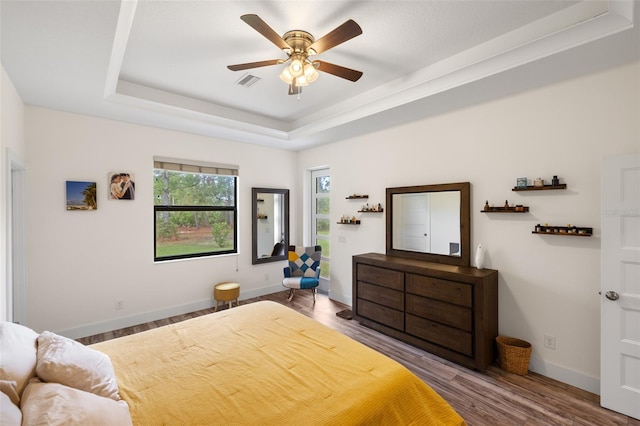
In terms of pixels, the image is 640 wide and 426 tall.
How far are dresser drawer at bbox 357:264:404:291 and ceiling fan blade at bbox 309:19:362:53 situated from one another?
7.87 feet

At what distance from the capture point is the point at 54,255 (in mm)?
3197

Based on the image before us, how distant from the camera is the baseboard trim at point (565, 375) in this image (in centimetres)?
233

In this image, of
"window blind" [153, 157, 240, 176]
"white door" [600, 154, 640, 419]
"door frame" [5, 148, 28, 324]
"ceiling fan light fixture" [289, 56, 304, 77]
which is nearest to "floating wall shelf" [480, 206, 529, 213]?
"white door" [600, 154, 640, 419]

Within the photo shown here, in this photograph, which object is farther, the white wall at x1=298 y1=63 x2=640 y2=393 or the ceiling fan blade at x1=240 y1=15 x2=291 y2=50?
the white wall at x1=298 y1=63 x2=640 y2=393

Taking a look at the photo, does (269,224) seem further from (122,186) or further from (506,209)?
(506,209)

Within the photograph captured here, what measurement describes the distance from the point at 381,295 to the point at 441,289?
775mm

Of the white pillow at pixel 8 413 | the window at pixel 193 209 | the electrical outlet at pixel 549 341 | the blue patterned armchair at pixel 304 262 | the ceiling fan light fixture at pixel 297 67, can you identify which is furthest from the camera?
the blue patterned armchair at pixel 304 262

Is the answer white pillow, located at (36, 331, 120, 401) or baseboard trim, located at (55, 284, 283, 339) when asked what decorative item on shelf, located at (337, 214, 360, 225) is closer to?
baseboard trim, located at (55, 284, 283, 339)

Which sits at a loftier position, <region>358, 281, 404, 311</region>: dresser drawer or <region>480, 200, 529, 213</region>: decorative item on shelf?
<region>480, 200, 529, 213</region>: decorative item on shelf

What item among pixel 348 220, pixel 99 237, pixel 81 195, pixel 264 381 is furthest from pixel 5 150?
pixel 348 220

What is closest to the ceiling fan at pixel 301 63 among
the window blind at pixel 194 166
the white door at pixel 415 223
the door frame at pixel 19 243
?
the white door at pixel 415 223

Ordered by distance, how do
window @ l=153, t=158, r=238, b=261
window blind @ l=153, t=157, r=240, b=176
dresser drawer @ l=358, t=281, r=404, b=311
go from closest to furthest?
1. dresser drawer @ l=358, t=281, r=404, b=311
2. window blind @ l=153, t=157, r=240, b=176
3. window @ l=153, t=158, r=238, b=261

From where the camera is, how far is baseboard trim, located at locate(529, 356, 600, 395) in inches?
91.8

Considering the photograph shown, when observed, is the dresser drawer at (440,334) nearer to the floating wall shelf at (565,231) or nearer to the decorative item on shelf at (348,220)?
the floating wall shelf at (565,231)
